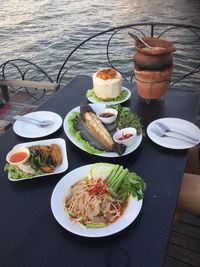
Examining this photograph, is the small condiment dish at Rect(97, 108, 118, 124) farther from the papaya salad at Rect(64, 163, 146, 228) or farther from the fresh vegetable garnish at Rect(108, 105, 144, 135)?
the papaya salad at Rect(64, 163, 146, 228)

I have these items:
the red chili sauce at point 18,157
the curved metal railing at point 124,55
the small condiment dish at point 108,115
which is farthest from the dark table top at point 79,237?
the curved metal railing at point 124,55

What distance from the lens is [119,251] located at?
148 cm

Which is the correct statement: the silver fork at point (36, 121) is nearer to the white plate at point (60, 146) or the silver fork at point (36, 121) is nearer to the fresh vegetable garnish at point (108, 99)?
the white plate at point (60, 146)

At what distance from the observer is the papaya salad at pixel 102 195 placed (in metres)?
1.64

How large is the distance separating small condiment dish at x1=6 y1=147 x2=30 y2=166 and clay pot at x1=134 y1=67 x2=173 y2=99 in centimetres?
129

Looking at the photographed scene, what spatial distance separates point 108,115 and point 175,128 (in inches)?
22.9

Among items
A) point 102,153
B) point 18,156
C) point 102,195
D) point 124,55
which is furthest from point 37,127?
point 124,55

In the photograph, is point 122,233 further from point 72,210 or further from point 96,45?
point 96,45

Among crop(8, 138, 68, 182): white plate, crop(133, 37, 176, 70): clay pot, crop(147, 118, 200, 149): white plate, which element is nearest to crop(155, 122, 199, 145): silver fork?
crop(147, 118, 200, 149): white plate

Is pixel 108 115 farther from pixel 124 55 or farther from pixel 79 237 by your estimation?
pixel 124 55

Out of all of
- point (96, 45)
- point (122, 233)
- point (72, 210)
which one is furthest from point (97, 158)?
point (96, 45)

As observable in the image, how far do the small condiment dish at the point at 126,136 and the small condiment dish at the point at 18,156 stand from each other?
0.66 meters

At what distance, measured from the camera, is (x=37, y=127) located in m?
2.49

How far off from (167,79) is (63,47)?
9.50 metres
